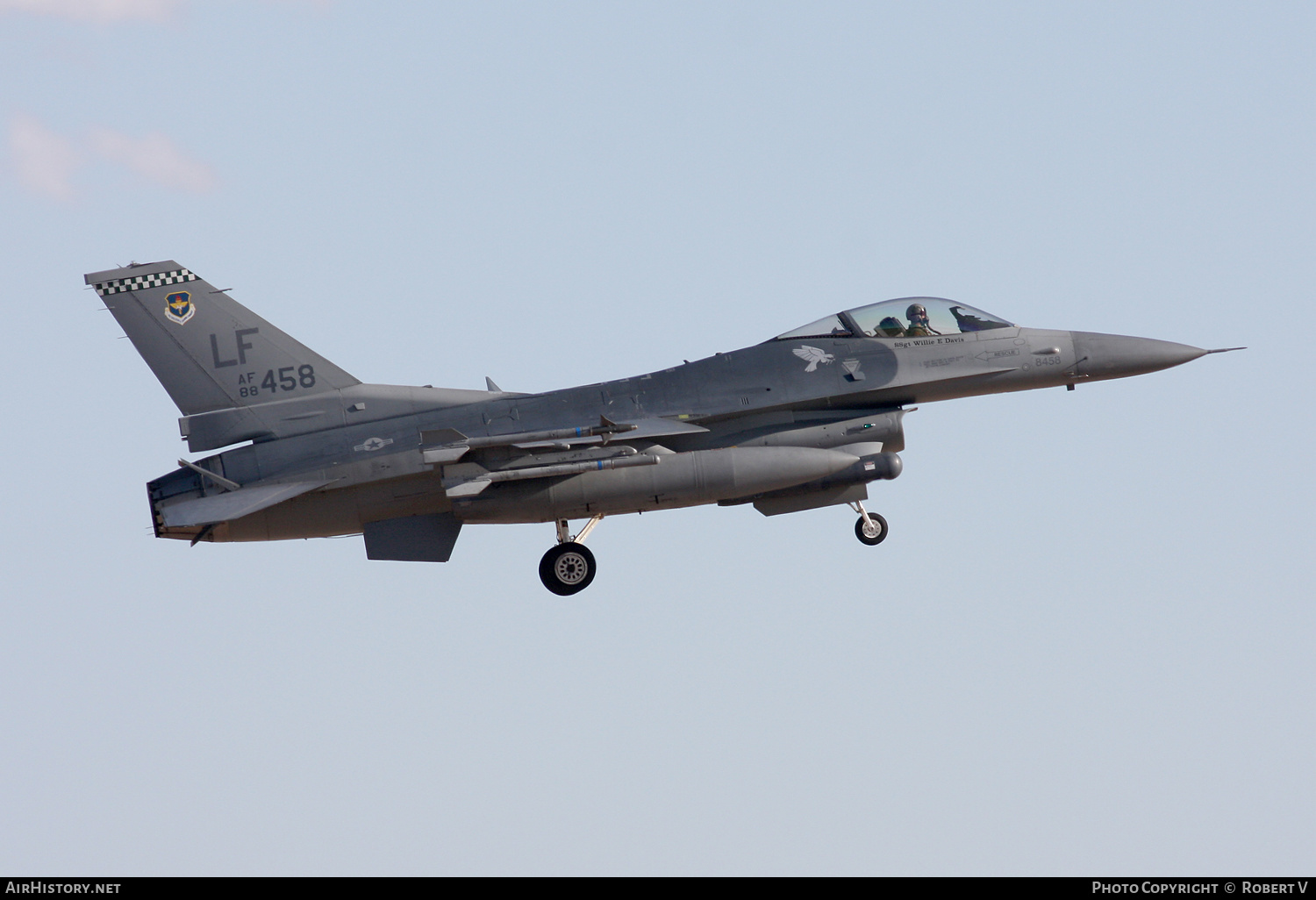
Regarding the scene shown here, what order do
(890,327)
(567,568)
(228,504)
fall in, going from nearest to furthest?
(228,504) → (567,568) → (890,327)

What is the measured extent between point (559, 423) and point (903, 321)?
4.54 meters

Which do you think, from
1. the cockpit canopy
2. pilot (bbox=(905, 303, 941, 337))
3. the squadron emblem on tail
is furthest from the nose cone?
the squadron emblem on tail

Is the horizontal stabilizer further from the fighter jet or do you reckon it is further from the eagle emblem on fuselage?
the eagle emblem on fuselage

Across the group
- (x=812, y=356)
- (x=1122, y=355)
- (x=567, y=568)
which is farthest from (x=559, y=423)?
(x=1122, y=355)

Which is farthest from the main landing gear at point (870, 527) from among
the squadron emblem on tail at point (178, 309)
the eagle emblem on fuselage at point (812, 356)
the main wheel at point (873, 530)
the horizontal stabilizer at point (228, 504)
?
the squadron emblem on tail at point (178, 309)

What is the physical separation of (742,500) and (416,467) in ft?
13.1

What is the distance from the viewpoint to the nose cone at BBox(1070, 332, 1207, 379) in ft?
63.9

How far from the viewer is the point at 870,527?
19.2m

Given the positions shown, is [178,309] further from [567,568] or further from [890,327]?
[890,327]

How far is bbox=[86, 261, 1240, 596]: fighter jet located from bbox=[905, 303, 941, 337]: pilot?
0.07 feet

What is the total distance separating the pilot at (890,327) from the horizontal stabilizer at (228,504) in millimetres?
7093
